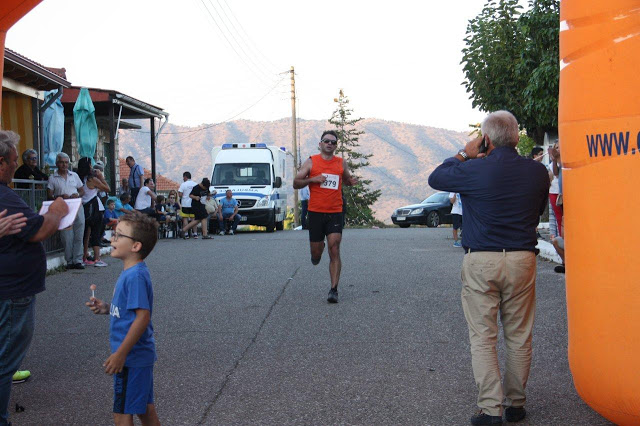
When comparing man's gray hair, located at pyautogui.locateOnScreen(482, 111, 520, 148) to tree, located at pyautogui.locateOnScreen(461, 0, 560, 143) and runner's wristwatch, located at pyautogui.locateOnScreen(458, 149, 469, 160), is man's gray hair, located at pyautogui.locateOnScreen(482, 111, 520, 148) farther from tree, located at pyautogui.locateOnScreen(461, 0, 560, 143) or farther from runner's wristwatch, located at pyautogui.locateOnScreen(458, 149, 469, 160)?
tree, located at pyautogui.locateOnScreen(461, 0, 560, 143)

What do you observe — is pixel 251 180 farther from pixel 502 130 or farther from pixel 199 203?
pixel 502 130

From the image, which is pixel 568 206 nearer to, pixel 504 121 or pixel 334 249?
pixel 504 121

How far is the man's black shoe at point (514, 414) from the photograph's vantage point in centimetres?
481

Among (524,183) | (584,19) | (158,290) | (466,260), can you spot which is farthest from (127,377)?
(158,290)

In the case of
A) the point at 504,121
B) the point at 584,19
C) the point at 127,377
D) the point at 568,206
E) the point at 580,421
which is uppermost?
the point at 584,19

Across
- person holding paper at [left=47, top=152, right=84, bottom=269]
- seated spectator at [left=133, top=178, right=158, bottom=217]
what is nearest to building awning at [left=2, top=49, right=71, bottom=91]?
person holding paper at [left=47, top=152, right=84, bottom=269]

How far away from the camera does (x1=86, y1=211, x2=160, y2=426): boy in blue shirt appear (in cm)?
379

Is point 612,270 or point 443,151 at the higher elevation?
point 443,151

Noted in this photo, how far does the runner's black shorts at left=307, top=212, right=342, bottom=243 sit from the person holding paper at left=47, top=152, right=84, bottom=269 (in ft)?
13.5

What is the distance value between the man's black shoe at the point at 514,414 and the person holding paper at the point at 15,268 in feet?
9.35

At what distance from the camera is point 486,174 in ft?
15.7

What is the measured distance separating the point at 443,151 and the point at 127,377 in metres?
197

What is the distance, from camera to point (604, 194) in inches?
168

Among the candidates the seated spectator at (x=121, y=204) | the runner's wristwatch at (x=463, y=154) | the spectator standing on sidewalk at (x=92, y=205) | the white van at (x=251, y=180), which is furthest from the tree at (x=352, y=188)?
the runner's wristwatch at (x=463, y=154)
